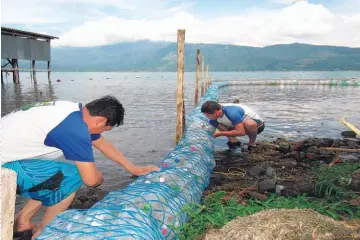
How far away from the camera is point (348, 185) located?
5.19 metres

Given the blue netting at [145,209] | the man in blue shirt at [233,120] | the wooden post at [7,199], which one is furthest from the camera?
the man in blue shirt at [233,120]

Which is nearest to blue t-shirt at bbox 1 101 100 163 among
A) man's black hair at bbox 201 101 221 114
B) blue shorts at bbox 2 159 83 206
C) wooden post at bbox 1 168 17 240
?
blue shorts at bbox 2 159 83 206

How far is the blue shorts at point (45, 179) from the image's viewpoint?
11.1 ft

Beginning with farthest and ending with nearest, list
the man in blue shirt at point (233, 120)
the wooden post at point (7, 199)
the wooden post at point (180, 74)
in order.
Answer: the wooden post at point (180, 74), the man in blue shirt at point (233, 120), the wooden post at point (7, 199)

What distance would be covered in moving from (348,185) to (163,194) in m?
3.39

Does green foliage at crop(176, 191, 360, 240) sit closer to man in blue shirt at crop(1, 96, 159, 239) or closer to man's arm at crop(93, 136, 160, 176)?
man's arm at crop(93, 136, 160, 176)

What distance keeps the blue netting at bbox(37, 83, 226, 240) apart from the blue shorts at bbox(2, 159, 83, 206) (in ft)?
1.59

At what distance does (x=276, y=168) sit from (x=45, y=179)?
212 inches

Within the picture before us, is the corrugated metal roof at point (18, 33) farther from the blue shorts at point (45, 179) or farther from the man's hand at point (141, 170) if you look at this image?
the blue shorts at point (45, 179)

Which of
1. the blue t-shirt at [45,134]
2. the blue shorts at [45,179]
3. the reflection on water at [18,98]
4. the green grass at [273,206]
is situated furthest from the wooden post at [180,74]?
the reflection on water at [18,98]

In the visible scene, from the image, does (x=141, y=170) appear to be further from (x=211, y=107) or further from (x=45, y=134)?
(x=211, y=107)

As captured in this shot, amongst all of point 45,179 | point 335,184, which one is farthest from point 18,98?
point 335,184

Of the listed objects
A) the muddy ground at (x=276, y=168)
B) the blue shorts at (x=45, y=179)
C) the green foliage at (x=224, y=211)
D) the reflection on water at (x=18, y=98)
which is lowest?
the reflection on water at (x=18, y=98)

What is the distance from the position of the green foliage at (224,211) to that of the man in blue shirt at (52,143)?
1.37 metres
